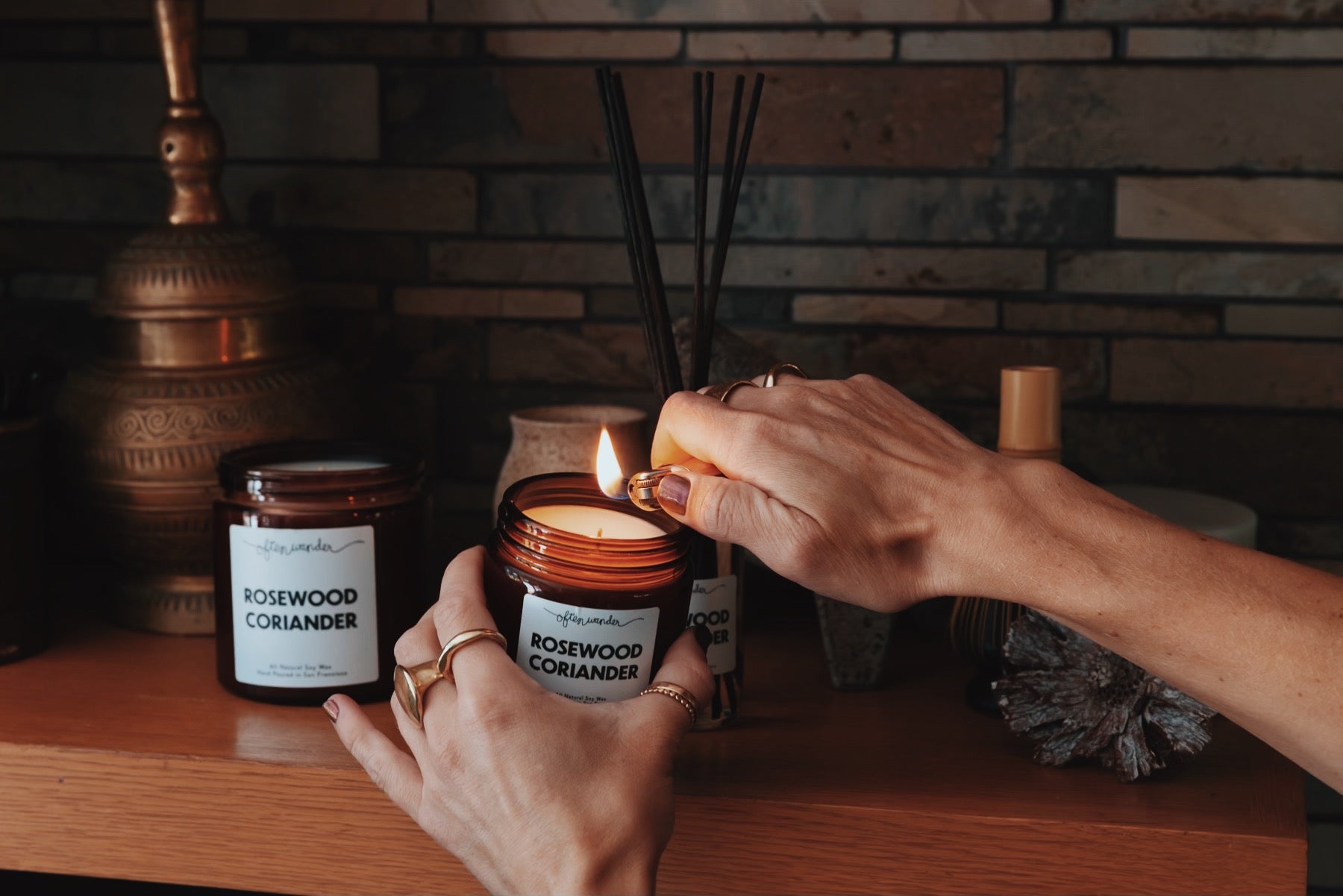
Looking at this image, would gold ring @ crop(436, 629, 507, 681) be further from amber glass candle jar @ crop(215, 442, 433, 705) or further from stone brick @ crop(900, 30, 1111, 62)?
stone brick @ crop(900, 30, 1111, 62)

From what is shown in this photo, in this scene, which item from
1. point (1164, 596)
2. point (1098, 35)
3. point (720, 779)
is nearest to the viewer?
point (1164, 596)

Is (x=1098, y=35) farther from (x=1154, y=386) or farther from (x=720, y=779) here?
(x=720, y=779)

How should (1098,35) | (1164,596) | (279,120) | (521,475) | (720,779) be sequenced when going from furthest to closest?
(279,120) < (1098,35) < (521,475) < (720,779) < (1164,596)

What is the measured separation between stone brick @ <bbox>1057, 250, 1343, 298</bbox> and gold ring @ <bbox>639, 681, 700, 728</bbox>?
0.53m

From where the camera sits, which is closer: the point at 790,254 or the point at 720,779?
the point at 720,779

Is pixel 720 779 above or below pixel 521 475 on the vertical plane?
below

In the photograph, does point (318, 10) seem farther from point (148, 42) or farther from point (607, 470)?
point (607, 470)

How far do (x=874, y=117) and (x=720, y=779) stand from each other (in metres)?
0.55

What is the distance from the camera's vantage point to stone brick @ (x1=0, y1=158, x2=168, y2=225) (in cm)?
108

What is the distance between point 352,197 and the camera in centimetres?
106

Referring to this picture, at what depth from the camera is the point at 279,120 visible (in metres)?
1.05

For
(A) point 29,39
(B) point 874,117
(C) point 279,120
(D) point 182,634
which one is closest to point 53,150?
(A) point 29,39

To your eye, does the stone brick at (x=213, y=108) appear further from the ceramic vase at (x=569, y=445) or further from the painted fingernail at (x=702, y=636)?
the painted fingernail at (x=702, y=636)

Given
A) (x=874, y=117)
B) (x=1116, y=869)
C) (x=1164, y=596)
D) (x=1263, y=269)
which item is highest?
(x=874, y=117)
